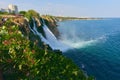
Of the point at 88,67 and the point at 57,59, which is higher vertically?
the point at 57,59

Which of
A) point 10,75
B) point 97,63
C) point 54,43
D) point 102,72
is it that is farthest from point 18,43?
point 54,43

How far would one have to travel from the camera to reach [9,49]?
2094 cm

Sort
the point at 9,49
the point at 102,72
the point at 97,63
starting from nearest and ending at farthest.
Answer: the point at 9,49, the point at 102,72, the point at 97,63

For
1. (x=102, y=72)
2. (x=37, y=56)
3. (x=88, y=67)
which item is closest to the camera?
(x=37, y=56)

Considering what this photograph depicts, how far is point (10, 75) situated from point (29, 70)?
2.12m

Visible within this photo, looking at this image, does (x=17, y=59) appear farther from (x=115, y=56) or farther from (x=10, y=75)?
(x=115, y=56)

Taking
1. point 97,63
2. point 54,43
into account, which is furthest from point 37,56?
point 54,43

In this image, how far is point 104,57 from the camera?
6756 cm

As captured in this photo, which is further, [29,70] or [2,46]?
[2,46]

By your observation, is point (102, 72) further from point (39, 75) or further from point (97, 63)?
point (39, 75)

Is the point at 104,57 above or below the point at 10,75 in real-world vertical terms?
below

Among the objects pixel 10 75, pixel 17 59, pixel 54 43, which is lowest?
pixel 54 43

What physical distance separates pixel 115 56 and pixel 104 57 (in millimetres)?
3444

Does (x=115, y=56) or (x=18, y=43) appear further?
(x=115, y=56)
